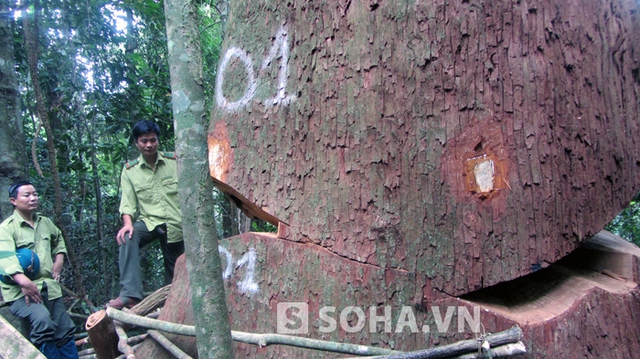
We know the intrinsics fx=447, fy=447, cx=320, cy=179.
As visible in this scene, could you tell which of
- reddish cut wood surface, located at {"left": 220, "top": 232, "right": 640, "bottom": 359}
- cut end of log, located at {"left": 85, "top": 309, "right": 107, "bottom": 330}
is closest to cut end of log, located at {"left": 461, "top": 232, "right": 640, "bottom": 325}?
reddish cut wood surface, located at {"left": 220, "top": 232, "right": 640, "bottom": 359}

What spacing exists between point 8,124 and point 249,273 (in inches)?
142

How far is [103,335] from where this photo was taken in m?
2.55

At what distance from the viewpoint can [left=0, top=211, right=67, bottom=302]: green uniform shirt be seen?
11.0 feet

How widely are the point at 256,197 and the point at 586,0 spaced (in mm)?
1595

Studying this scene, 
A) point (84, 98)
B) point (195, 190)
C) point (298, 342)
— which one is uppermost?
point (84, 98)

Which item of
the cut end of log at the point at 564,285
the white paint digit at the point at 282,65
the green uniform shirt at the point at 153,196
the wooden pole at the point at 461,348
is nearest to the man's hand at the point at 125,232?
the green uniform shirt at the point at 153,196

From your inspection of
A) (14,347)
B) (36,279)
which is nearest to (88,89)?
(36,279)

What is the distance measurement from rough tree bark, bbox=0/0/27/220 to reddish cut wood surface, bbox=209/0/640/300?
366 centimetres

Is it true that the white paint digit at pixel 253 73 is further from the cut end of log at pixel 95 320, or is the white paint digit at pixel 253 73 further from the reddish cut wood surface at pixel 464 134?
the cut end of log at pixel 95 320

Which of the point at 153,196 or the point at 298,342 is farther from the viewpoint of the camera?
the point at 153,196

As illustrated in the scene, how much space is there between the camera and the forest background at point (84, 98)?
4.35m

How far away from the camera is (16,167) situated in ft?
14.1

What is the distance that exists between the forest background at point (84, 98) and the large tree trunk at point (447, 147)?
3.00 metres

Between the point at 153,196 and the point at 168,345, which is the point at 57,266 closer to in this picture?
the point at 153,196
